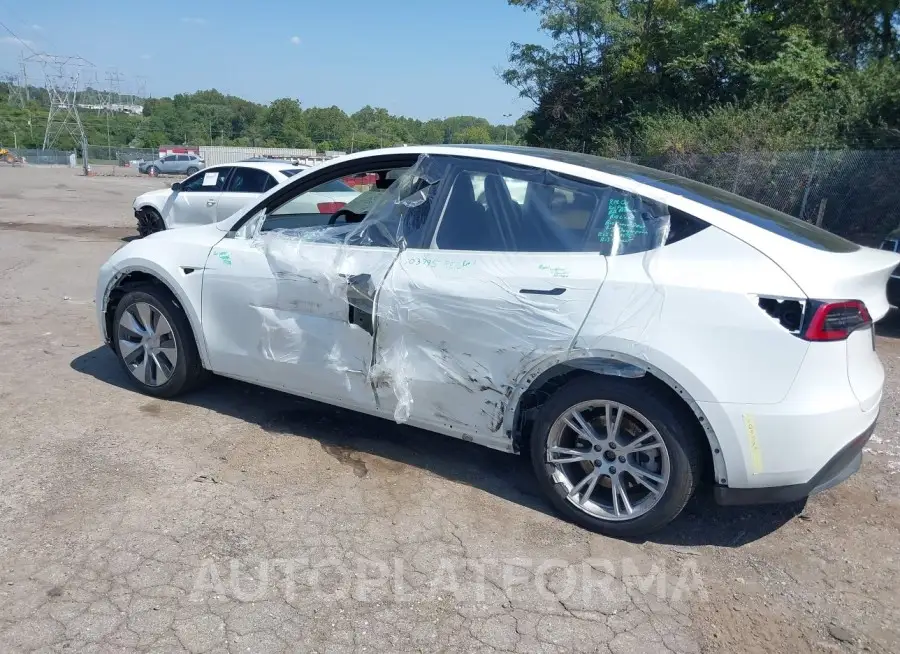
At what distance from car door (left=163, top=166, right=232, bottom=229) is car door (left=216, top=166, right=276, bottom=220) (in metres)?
0.11

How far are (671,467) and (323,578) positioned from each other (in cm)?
158

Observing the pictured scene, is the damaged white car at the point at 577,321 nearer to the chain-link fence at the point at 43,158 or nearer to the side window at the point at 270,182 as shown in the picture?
the side window at the point at 270,182

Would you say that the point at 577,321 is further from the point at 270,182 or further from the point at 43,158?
the point at 43,158

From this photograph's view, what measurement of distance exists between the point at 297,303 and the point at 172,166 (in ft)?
153

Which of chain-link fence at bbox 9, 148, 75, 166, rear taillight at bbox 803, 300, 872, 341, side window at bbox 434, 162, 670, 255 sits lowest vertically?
chain-link fence at bbox 9, 148, 75, 166

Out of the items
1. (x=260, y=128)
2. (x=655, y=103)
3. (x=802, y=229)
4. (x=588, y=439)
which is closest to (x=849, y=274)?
(x=802, y=229)

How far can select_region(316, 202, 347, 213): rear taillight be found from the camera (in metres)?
5.49

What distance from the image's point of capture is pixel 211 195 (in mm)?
12383

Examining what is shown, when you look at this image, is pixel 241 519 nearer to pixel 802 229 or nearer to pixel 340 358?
pixel 340 358

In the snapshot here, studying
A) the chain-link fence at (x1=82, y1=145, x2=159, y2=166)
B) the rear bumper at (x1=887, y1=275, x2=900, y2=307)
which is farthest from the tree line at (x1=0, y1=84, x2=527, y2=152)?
the rear bumper at (x1=887, y1=275, x2=900, y2=307)

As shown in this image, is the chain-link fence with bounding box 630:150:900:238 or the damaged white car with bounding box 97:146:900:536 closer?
the damaged white car with bounding box 97:146:900:536

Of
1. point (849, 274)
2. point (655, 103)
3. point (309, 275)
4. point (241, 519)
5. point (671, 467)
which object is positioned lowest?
point (241, 519)

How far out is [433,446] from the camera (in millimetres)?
4543

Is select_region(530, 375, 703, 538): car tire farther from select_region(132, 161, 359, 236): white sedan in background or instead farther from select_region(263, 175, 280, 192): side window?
select_region(263, 175, 280, 192): side window
